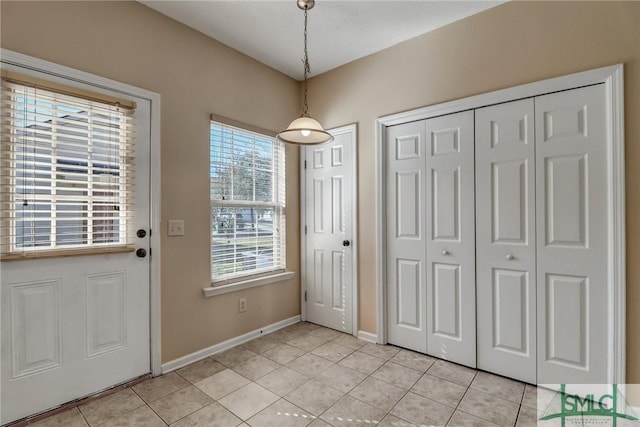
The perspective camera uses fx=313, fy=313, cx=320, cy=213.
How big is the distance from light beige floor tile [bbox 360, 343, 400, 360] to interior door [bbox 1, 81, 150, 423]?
1.80m

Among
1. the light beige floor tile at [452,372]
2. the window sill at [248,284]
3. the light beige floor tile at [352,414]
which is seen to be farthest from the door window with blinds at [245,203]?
the light beige floor tile at [452,372]

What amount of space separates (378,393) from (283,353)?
0.95 meters

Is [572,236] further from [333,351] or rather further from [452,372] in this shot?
[333,351]

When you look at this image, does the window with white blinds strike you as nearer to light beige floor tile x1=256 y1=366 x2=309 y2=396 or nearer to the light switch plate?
the light switch plate

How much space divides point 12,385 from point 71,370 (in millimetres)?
272

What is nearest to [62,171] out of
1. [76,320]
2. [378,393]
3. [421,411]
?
[76,320]

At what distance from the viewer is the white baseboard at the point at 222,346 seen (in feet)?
8.16

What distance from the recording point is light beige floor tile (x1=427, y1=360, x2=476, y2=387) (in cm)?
231

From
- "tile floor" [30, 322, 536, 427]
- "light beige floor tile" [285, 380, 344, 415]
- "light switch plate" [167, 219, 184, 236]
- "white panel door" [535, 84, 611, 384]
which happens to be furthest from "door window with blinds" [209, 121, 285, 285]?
"white panel door" [535, 84, 611, 384]

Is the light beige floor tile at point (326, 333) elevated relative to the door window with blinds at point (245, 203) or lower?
lower

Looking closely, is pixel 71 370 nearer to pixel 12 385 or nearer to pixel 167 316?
pixel 12 385

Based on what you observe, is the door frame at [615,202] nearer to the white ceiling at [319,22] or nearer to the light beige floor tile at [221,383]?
the white ceiling at [319,22]

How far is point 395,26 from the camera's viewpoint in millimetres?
2604

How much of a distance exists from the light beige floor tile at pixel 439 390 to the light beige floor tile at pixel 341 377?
1.35 feet
